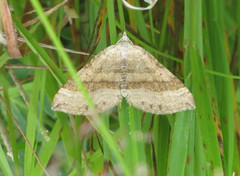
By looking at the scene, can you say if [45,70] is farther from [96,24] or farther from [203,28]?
[203,28]

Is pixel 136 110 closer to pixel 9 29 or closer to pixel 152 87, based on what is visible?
pixel 152 87

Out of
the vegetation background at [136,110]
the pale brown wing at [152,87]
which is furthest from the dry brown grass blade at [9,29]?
the pale brown wing at [152,87]

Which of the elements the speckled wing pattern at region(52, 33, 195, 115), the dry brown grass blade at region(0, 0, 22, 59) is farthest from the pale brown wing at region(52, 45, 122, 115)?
the dry brown grass blade at region(0, 0, 22, 59)

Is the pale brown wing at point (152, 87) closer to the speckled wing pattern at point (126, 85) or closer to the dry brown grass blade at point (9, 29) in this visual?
the speckled wing pattern at point (126, 85)

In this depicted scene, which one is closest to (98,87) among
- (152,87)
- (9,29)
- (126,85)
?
(126,85)

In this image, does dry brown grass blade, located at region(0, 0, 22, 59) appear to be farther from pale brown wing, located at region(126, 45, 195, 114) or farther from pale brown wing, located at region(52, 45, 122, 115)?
pale brown wing, located at region(126, 45, 195, 114)

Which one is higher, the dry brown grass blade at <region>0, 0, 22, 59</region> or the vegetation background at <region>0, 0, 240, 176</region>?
the dry brown grass blade at <region>0, 0, 22, 59</region>
